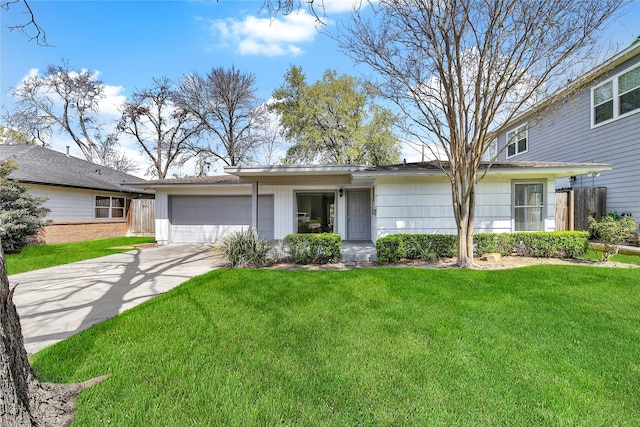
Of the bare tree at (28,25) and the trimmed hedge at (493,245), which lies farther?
the trimmed hedge at (493,245)

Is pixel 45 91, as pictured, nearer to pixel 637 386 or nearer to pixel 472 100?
pixel 472 100

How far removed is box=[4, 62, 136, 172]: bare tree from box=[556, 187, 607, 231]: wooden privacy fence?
29195 millimetres

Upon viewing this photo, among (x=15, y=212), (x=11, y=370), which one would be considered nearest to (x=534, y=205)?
(x=11, y=370)

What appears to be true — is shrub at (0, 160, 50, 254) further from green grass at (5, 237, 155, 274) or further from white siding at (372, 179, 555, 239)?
white siding at (372, 179, 555, 239)

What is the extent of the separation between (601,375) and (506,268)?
433 cm

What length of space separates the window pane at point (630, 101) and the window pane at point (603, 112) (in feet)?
1.24

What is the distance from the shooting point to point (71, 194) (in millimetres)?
12016

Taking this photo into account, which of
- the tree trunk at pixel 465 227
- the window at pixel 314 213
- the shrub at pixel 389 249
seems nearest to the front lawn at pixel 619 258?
the tree trunk at pixel 465 227

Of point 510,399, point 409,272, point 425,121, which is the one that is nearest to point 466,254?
point 409,272

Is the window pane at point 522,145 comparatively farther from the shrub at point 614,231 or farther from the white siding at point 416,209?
the shrub at point 614,231

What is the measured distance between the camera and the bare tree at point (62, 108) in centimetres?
2017

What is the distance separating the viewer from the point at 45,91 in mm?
20641

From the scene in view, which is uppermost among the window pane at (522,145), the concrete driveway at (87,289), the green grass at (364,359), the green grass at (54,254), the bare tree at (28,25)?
the window pane at (522,145)

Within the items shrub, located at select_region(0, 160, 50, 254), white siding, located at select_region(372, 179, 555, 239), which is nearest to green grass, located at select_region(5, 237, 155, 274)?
shrub, located at select_region(0, 160, 50, 254)
